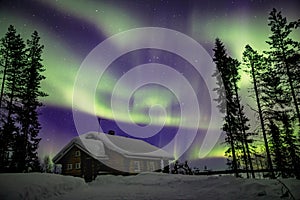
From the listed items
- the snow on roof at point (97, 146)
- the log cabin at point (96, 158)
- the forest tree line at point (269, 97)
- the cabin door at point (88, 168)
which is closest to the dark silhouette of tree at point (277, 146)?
the forest tree line at point (269, 97)

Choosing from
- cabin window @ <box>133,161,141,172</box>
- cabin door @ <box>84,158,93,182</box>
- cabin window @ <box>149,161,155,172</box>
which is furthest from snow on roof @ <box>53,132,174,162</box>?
cabin window @ <box>149,161,155,172</box>

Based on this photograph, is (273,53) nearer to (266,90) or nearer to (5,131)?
(266,90)

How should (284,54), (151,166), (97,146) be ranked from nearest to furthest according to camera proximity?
(284,54) < (97,146) < (151,166)

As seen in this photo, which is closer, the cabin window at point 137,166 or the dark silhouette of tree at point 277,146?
the dark silhouette of tree at point 277,146

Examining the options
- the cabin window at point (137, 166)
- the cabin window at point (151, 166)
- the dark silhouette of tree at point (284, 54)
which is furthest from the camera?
the cabin window at point (151, 166)

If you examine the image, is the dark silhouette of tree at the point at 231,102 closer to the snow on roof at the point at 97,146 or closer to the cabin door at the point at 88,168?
the snow on roof at the point at 97,146

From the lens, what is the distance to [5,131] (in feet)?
63.0

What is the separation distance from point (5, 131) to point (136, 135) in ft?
91.2

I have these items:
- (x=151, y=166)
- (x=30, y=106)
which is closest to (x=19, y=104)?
(x=30, y=106)

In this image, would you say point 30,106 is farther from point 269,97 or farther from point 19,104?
point 269,97

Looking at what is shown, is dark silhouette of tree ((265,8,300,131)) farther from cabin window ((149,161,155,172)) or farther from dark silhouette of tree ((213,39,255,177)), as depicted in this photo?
cabin window ((149,161,155,172))

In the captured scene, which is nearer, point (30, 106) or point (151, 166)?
point (30, 106)

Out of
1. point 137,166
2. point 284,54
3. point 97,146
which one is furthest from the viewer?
point 137,166

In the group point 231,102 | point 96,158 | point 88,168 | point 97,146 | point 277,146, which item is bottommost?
point 88,168
